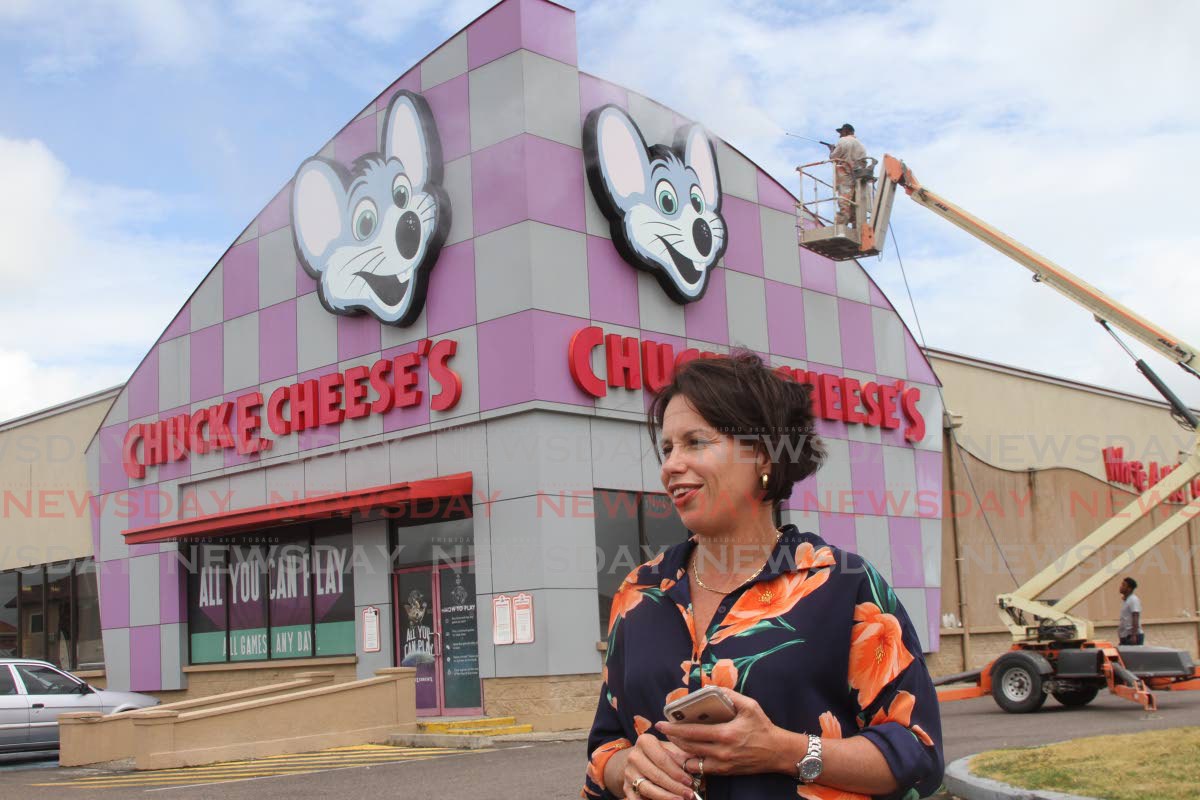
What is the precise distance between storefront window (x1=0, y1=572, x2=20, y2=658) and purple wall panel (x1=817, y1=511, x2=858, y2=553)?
19.7 metres

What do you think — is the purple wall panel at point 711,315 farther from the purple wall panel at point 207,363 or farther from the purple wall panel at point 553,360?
the purple wall panel at point 207,363

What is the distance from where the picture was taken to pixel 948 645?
26016mm

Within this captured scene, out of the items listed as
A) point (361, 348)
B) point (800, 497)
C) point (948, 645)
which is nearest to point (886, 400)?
point (800, 497)

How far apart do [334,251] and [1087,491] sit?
1823cm

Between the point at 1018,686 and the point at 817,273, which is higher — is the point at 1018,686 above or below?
below

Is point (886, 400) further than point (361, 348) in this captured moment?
Yes

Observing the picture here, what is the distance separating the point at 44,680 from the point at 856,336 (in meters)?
15.1

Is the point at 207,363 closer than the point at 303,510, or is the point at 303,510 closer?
the point at 303,510

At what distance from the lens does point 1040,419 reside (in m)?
33.3

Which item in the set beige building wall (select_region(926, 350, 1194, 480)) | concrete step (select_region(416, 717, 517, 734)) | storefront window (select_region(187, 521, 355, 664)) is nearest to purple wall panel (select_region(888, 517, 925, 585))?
beige building wall (select_region(926, 350, 1194, 480))

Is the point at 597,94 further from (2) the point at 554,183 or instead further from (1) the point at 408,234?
(1) the point at 408,234

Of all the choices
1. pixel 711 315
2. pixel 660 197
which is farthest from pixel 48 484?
Answer: pixel 660 197

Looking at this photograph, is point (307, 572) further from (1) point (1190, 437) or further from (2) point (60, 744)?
(1) point (1190, 437)

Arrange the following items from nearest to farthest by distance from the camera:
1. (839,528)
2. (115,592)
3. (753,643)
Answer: (753,643) < (839,528) < (115,592)
